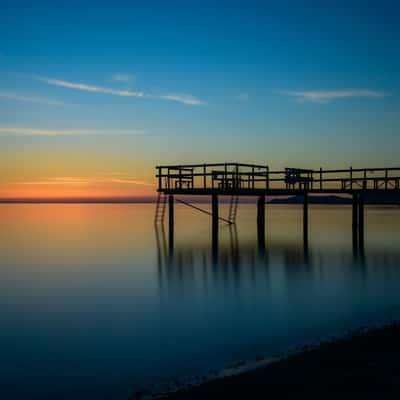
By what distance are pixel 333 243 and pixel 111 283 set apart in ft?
64.5

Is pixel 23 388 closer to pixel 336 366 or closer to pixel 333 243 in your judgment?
pixel 336 366

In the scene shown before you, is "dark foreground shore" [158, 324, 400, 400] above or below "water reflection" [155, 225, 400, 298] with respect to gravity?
above

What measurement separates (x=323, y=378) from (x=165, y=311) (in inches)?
304

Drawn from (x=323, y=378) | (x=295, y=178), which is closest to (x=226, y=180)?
(x=295, y=178)

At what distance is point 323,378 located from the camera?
6.50 m

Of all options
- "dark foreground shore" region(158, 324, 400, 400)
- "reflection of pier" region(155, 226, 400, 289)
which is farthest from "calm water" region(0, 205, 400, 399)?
"dark foreground shore" region(158, 324, 400, 400)

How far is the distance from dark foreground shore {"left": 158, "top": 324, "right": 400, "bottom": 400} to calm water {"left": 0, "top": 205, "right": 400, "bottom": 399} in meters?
1.60

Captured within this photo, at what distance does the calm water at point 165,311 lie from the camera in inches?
334

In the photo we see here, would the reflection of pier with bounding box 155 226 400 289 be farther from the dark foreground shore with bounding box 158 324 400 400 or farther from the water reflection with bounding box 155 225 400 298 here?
the dark foreground shore with bounding box 158 324 400 400

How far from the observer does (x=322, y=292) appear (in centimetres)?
1557

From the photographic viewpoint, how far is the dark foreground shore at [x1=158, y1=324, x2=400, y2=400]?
19.7 ft

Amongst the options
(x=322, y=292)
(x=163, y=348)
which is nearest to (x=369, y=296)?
(x=322, y=292)

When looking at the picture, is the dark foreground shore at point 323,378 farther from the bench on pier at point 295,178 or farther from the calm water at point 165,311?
the bench on pier at point 295,178

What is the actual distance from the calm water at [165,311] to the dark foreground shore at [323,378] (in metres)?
1.60
